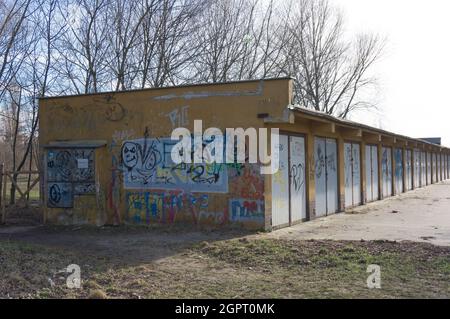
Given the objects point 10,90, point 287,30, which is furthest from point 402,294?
point 287,30

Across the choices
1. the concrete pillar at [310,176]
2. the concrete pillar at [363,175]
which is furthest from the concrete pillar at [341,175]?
the concrete pillar at [363,175]

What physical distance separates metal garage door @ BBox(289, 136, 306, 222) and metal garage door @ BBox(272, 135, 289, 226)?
12.9 inches

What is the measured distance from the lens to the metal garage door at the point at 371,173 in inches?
810

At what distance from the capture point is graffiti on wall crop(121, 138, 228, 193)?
11.9 m

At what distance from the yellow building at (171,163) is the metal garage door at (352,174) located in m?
2.47

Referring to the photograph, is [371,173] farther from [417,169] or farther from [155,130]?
[417,169]

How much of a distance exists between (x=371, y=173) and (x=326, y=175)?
6.43 meters

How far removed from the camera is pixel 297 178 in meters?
13.3

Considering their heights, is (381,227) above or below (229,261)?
above

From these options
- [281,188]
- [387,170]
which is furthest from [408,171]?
[281,188]

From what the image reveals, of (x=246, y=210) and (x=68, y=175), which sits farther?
(x=68, y=175)

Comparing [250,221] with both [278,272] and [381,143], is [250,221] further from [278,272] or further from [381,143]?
[381,143]

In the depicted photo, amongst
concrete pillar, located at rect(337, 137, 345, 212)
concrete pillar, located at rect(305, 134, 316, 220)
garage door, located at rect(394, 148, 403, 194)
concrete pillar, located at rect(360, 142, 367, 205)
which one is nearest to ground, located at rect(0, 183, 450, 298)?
concrete pillar, located at rect(305, 134, 316, 220)

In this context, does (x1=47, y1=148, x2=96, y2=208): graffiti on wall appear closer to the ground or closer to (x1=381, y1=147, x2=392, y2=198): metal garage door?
the ground
